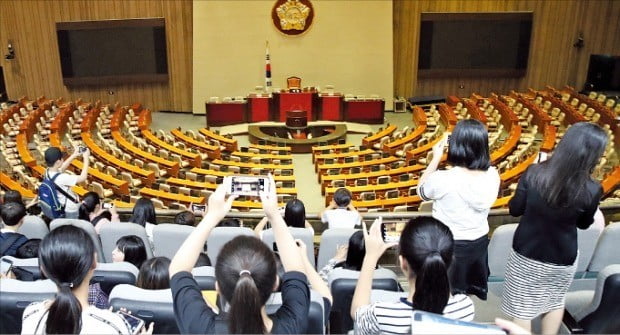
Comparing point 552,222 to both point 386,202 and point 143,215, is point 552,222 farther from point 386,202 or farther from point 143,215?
point 386,202

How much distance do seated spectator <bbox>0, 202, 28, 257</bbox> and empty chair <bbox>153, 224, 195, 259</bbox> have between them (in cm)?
102

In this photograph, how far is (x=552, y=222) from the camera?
2508mm

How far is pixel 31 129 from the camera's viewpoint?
15461mm

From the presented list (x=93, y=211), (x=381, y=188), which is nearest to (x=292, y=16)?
(x=381, y=188)

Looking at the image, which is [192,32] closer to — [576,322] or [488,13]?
[488,13]

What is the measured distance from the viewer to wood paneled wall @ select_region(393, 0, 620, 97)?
1916 centimetres

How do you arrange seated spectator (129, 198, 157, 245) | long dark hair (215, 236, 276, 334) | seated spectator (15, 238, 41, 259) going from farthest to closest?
seated spectator (129, 198, 157, 245) < seated spectator (15, 238, 41, 259) < long dark hair (215, 236, 276, 334)

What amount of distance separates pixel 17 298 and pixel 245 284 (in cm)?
170

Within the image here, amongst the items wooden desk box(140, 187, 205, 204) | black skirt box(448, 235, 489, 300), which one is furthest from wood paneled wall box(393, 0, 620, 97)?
black skirt box(448, 235, 489, 300)

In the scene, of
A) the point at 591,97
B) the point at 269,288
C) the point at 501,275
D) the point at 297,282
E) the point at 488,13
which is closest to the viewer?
the point at 269,288

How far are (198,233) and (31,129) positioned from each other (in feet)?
50.3

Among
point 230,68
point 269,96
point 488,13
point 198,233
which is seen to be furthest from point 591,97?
point 198,233

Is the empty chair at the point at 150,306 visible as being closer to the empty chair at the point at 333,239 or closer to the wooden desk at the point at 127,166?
the empty chair at the point at 333,239

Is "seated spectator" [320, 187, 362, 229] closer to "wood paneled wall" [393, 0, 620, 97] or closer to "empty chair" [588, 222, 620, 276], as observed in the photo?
"empty chair" [588, 222, 620, 276]
